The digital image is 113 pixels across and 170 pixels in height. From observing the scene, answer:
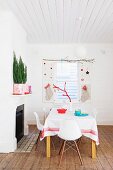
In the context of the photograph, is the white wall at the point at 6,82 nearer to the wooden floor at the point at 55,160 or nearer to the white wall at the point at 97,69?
the wooden floor at the point at 55,160

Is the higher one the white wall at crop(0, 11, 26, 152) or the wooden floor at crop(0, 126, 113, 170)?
the white wall at crop(0, 11, 26, 152)

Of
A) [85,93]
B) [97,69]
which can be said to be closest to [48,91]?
[85,93]

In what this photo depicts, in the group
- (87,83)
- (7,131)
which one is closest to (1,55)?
(7,131)

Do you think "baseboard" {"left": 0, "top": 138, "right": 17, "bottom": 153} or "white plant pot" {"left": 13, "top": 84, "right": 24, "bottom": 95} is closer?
"baseboard" {"left": 0, "top": 138, "right": 17, "bottom": 153}

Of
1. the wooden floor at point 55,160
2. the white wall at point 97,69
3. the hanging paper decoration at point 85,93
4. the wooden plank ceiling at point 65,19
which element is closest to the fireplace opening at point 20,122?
the wooden floor at point 55,160

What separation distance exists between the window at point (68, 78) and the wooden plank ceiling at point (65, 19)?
3.54 ft

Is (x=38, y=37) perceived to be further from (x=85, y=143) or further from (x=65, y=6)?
(x=85, y=143)

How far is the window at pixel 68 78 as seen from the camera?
7258 millimetres

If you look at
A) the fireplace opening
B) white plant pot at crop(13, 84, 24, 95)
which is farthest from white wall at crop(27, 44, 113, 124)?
white plant pot at crop(13, 84, 24, 95)

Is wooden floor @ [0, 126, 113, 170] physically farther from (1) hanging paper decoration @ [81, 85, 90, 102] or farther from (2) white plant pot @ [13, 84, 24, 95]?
(1) hanging paper decoration @ [81, 85, 90, 102]

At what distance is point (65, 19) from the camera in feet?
15.1

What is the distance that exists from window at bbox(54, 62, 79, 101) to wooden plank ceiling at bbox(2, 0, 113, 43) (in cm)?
108

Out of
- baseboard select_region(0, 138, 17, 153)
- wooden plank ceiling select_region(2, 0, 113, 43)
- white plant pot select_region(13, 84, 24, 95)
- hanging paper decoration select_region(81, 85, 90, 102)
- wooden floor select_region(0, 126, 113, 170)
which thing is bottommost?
wooden floor select_region(0, 126, 113, 170)

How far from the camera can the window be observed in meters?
7.26
